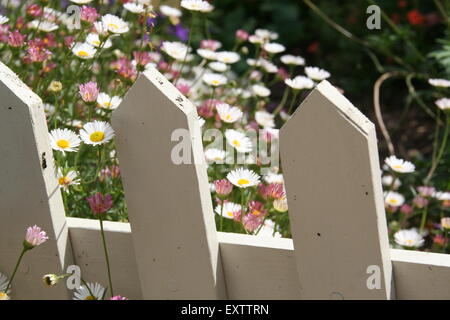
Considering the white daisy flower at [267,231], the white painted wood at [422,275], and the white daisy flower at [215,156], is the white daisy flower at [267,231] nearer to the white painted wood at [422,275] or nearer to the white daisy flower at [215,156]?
the white daisy flower at [215,156]

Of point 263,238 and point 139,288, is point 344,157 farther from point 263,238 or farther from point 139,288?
point 139,288

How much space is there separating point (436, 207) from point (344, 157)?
0.97 m

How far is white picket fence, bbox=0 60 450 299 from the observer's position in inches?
42.5

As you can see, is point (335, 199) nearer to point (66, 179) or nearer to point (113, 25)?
point (66, 179)

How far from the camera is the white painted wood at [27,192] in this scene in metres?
1.23

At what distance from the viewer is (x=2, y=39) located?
179cm

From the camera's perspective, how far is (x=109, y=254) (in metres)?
1.31

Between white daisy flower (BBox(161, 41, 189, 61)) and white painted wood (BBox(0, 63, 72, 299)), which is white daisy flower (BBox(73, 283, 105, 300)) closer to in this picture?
white painted wood (BBox(0, 63, 72, 299))

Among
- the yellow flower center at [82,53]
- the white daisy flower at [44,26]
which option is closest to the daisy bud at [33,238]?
the yellow flower center at [82,53]

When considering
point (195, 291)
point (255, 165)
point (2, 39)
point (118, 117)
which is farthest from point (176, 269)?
Result: point (2, 39)

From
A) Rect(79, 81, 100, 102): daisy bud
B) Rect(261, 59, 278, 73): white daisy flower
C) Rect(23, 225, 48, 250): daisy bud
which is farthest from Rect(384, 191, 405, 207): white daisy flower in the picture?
Rect(23, 225, 48, 250): daisy bud

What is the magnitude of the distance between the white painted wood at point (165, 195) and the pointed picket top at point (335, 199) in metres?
0.14

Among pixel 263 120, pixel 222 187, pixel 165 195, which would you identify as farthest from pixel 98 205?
pixel 263 120

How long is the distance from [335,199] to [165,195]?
0.90 ft
